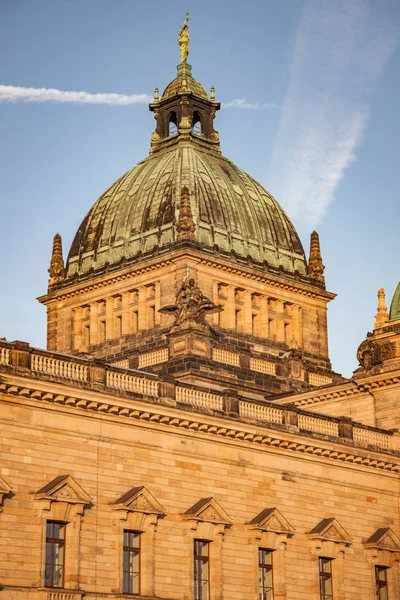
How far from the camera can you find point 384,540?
57.2m

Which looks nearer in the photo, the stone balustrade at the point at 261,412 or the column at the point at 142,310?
the stone balustrade at the point at 261,412

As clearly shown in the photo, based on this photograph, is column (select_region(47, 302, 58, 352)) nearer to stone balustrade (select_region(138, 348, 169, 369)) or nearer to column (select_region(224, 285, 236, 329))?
column (select_region(224, 285, 236, 329))

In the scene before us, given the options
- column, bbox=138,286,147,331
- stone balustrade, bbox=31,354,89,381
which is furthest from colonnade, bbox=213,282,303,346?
stone balustrade, bbox=31,354,89,381

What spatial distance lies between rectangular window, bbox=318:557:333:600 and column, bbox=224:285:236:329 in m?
21.1

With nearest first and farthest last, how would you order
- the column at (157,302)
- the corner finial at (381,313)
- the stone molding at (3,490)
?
1. the stone molding at (3,490)
2. the corner finial at (381,313)
3. the column at (157,302)

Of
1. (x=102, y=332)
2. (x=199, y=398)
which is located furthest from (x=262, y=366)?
(x=199, y=398)

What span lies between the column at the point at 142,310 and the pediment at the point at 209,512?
24.9 metres

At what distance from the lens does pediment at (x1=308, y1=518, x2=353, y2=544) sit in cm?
5403

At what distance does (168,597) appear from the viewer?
4738 cm

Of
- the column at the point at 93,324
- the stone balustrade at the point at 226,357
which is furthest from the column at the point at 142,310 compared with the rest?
the stone balustrade at the point at 226,357

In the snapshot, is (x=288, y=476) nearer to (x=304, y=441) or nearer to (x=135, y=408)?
(x=304, y=441)

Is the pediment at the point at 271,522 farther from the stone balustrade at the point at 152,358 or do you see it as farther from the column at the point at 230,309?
the column at the point at 230,309

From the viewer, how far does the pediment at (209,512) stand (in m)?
48.7

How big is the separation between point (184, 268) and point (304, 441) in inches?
787
